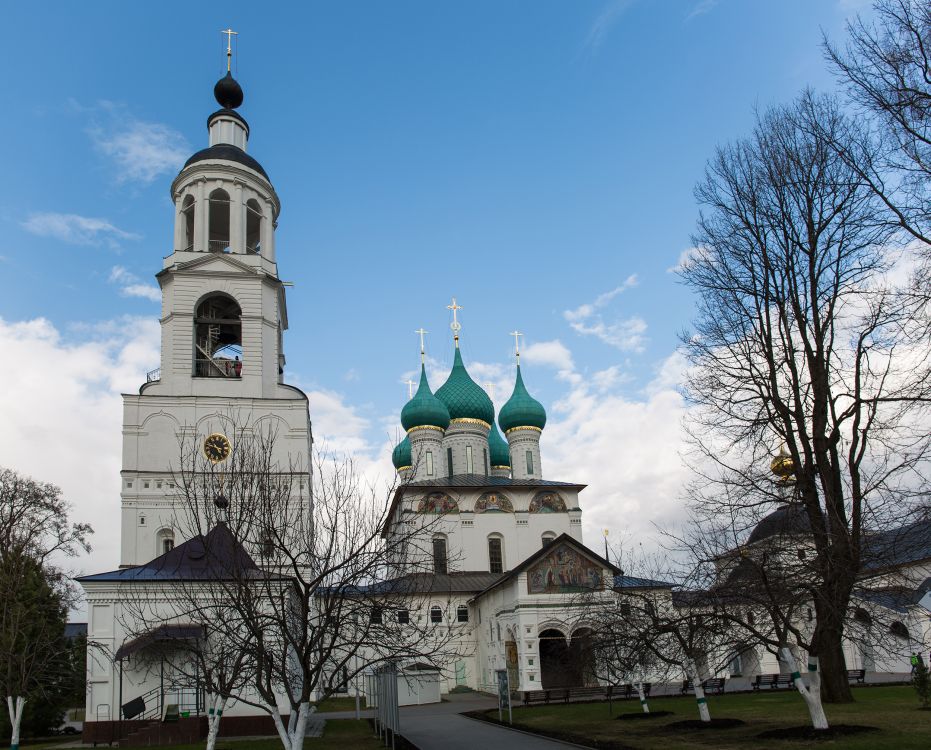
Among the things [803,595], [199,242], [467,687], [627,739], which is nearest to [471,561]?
[467,687]

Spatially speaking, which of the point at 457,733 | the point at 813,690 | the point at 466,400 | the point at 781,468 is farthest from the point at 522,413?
the point at 813,690

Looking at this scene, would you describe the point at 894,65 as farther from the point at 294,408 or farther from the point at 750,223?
the point at 294,408

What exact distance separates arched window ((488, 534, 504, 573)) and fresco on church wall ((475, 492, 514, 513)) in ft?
4.28

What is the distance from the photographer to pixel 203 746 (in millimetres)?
18109

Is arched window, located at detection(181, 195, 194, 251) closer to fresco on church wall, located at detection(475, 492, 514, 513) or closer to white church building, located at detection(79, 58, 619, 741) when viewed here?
white church building, located at detection(79, 58, 619, 741)

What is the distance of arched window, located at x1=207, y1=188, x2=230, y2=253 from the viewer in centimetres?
3200

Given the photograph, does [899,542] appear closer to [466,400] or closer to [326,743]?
[326,743]

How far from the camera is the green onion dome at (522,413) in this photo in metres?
45.5

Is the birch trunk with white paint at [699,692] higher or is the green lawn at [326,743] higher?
the birch trunk with white paint at [699,692]

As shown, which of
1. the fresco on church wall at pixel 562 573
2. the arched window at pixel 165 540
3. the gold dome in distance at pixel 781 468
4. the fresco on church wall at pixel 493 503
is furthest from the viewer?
the fresco on church wall at pixel 493 503

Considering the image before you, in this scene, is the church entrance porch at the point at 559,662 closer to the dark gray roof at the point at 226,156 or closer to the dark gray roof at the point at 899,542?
the dark gray roof at the point at 899,542

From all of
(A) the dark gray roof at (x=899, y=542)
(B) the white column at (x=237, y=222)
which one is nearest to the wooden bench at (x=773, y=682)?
(A) the dark gray roof at (x=899, y=542)

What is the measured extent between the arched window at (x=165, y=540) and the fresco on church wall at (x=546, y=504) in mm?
18517

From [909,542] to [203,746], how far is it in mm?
14585
